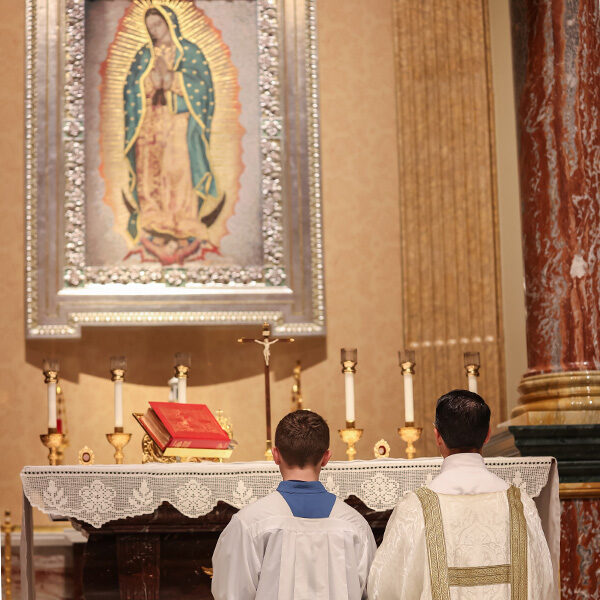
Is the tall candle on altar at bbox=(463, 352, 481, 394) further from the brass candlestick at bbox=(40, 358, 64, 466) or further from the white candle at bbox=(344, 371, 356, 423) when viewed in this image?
the brass candlestick at bbox=(40, 358, 64, 466)

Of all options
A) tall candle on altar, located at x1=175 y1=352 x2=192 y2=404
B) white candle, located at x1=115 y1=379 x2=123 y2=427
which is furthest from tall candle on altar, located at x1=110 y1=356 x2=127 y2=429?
tall candle on altar, located at x1=175 y1=352 x2=192 y2=404

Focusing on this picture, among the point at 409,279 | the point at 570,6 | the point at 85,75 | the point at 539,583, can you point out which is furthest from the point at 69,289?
the point at 539,583

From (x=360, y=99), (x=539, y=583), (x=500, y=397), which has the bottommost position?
(x=539, y=583)

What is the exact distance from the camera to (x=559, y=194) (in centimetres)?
598

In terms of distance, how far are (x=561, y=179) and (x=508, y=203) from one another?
128cm

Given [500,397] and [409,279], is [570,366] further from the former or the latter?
[409,279]

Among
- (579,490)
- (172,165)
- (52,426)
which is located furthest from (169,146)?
(579,490)

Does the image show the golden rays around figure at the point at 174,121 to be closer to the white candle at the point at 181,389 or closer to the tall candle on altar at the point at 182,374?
the tall candle on altar at the point at 182,374

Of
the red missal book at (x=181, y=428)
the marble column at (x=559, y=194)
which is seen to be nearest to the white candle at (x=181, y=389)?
the red missal book at (x=181, y=428)

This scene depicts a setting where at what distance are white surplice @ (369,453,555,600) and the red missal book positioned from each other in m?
1.63

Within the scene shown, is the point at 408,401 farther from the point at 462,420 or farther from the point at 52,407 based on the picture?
the point at 462,420

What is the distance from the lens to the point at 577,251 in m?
5.92

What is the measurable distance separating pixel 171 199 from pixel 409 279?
1.54 m

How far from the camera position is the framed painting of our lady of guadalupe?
7062mm
